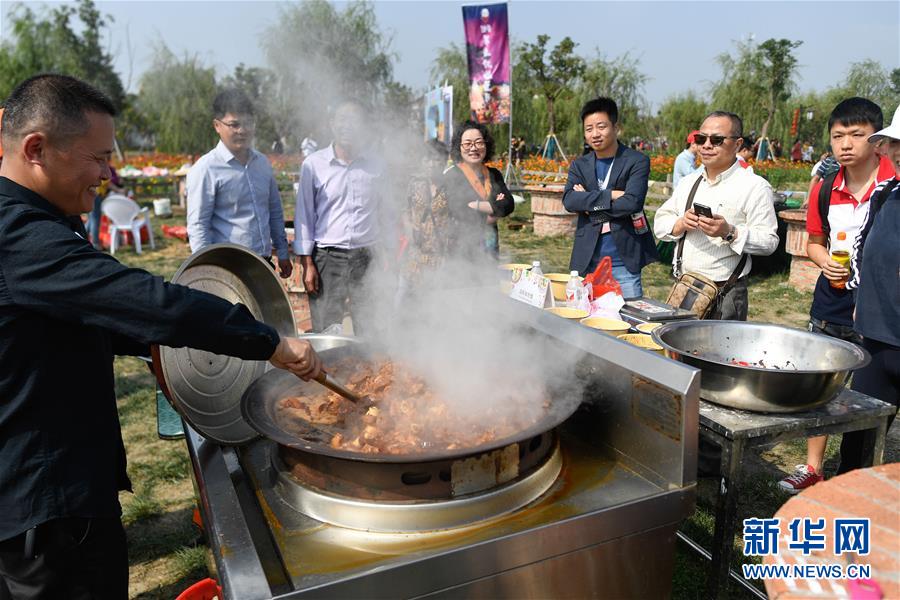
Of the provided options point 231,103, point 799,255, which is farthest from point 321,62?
point 799,255

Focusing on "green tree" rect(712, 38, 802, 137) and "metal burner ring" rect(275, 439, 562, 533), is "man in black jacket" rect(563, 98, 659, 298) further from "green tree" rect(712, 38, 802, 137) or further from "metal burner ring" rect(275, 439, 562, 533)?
"green tree" rect(712, 38, 802, 137)

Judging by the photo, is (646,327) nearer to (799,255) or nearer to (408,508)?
(408,508)

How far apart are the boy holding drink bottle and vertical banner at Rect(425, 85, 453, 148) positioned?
32.0 feet

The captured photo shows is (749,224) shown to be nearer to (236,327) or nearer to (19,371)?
(236,327)

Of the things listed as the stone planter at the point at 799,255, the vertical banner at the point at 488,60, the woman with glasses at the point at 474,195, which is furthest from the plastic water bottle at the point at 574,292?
the vertical banner at the point at 488,60

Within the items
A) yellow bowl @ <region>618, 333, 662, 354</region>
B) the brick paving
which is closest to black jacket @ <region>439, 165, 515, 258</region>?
yellow bowl @ <region>618, 333, 662, 354</region>

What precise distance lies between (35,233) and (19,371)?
1.45 ft

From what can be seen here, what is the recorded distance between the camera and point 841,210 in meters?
3.81

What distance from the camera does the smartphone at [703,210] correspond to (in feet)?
12.2

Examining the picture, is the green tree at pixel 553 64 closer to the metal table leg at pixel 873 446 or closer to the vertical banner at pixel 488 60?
the vertical banner at pixel 488 60

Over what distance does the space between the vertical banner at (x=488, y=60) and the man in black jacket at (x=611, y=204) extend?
1199cm

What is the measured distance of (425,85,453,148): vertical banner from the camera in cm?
1302

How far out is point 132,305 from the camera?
5.51ft

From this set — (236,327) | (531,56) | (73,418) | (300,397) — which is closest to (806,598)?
(236,327)
